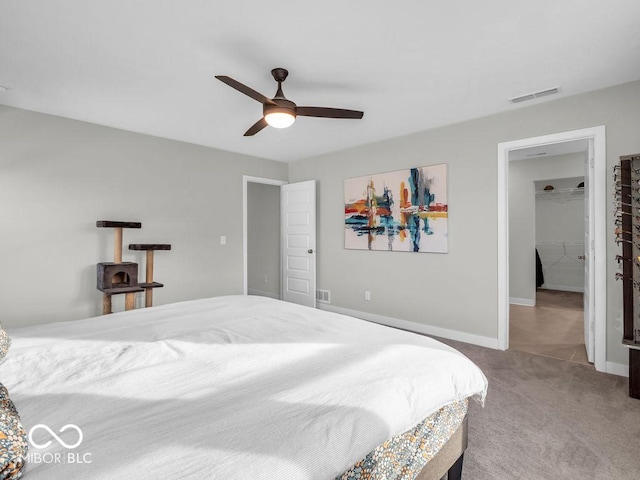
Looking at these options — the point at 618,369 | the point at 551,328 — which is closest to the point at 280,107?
the point at 618,369

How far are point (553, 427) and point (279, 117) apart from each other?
270cm

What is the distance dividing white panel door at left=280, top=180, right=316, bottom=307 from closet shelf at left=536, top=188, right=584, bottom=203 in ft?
17.0

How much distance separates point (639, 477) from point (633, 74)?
279 centimetres

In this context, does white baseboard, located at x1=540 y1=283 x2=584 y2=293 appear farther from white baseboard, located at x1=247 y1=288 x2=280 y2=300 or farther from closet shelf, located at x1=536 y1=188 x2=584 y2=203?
white baseboard, located at x1=247 y1=288 x2=280 y2=300

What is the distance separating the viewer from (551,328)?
169 inches

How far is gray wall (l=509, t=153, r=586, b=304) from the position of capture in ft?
18.6

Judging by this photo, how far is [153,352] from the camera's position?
1467 millimetres

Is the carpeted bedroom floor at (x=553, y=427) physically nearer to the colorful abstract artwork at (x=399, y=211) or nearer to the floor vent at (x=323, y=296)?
the colorful abstract artwork at (x=399, y=211)

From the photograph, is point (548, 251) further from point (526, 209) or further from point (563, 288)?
point (526, 209)

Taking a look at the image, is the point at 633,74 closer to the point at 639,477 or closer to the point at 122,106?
the point at 639,477

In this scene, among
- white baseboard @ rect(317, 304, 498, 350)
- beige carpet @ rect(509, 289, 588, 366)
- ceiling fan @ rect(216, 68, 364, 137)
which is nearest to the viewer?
ceiling fan @ rect(216, 68, 364, 137)

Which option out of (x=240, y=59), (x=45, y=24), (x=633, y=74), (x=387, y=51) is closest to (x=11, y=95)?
(x=45, y=24)

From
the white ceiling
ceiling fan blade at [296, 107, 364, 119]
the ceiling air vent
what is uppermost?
the white ceiling

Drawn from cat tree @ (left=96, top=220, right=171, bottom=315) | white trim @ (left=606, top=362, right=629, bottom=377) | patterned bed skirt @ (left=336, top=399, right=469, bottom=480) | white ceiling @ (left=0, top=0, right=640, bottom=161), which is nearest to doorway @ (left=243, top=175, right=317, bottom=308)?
cat tree @ (left=96, top=220, right=171, bottom=315)
